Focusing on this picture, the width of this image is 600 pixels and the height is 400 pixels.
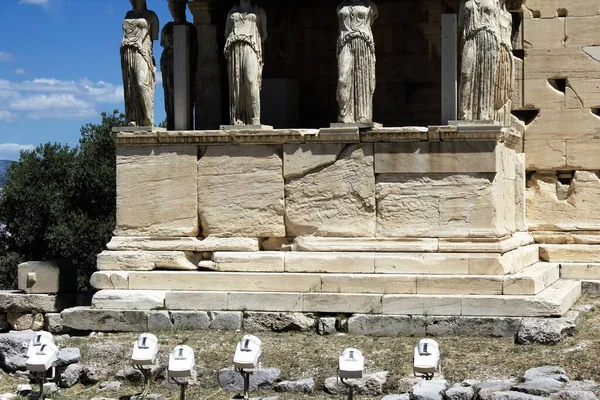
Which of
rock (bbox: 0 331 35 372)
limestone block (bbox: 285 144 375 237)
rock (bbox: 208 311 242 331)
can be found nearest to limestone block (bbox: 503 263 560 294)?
limestone block (bbox: 285 144 375 237)

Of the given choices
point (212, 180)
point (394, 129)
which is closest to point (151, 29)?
point (212, 180)

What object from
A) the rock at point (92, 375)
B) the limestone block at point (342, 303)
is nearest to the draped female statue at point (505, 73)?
the limestone block at point (342, 303)

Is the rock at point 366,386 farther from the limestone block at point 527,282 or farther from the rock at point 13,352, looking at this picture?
the rock at point 13,352

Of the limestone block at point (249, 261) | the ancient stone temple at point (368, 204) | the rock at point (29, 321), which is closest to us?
the ancient stone temple at point (368, 204)

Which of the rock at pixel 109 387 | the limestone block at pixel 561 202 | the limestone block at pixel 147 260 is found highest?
the limestone block at pixel 561 202

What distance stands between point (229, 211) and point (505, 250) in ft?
10.4

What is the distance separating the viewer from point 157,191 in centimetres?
1590

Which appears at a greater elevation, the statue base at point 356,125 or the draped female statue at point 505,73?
the draped female statue at point 505,73

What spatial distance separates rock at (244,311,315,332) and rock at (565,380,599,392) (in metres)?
3.50

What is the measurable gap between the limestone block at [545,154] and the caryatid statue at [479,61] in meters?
2.54

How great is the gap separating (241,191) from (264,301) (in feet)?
4.62

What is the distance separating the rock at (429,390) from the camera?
38.2 ft

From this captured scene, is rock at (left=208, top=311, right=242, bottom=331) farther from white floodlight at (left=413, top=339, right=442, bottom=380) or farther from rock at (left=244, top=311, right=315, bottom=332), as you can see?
white floodlight at (left=413, top=339, right=442, bottom=380)

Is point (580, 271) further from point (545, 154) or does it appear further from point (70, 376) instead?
point (70, 376)
